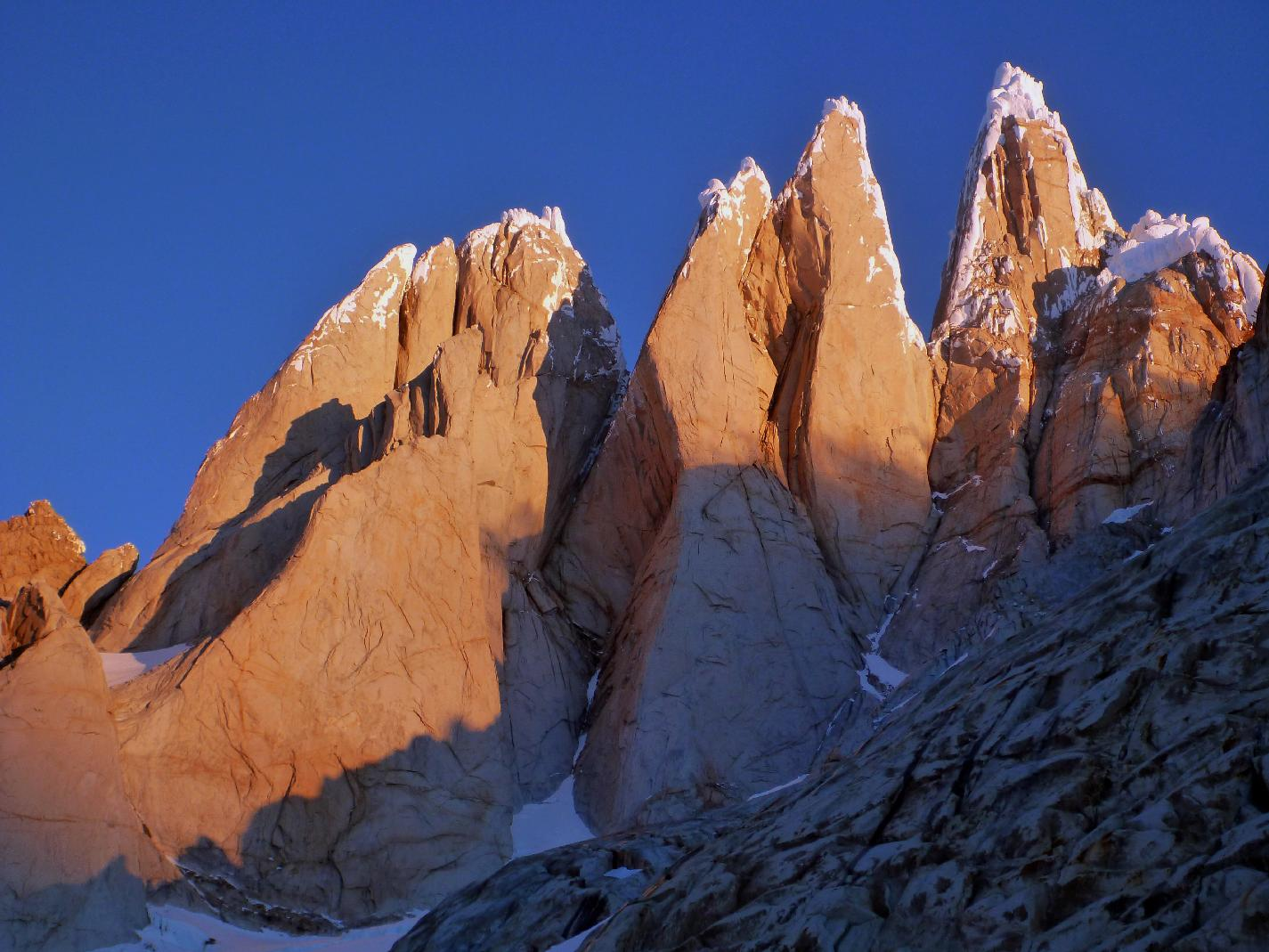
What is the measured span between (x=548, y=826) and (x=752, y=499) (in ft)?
29.8

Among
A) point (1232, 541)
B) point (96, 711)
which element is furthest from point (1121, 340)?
point (96, 711)

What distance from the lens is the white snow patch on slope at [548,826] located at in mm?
29375

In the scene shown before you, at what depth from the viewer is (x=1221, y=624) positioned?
528 inches

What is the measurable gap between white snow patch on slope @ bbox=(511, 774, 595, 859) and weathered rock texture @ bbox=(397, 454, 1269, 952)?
41.0ft

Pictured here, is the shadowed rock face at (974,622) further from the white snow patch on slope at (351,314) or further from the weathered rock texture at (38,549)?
the weathered rock texture at (38,549)

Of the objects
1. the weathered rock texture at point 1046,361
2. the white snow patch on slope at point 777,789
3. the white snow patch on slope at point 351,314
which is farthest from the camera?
the white snow patch on slope at point 351,314

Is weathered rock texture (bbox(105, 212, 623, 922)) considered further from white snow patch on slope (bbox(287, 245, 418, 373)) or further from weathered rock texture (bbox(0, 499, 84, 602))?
weathered rock texture (bbox(0, 499, 84, 602))

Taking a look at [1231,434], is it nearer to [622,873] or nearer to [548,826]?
[622,873]

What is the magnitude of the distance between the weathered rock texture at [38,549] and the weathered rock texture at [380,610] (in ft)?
12.2

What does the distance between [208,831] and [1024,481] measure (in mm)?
19981

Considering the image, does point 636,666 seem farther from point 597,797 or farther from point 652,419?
Result: point 652,419

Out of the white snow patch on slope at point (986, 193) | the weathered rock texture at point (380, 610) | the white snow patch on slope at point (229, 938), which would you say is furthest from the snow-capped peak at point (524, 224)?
the white snow patch on slope at point (229, 938)

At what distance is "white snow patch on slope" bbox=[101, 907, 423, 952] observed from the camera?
80.8 feet

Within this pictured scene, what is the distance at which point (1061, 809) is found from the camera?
12.3m
